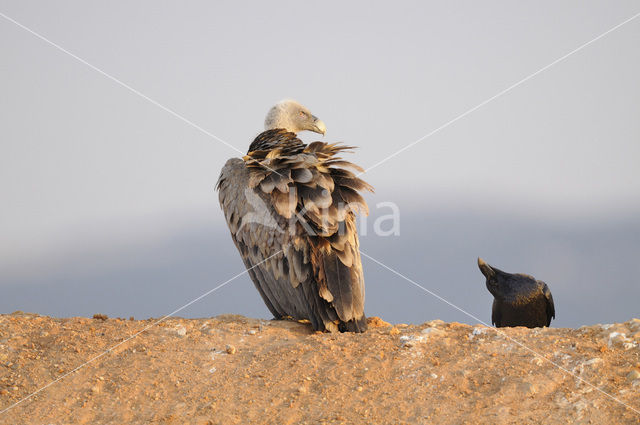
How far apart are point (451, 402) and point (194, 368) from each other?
2.40 metres

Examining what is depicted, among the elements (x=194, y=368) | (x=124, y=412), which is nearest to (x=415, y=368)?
(x=194, y=368)

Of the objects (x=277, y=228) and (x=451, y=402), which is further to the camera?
(x=277, y=228)

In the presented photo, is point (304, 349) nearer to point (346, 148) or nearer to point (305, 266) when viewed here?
point (305, 266)

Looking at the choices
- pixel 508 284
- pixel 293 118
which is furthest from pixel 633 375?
pixel 293 118

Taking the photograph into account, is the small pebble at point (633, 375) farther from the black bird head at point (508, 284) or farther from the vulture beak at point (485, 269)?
the vulture beak at point (485, 269)

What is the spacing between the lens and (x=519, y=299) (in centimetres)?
966

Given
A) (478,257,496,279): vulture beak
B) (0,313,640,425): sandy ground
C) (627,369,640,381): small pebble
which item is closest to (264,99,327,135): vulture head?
(478,257,496,279): vulture beak

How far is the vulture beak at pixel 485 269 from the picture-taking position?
32.5ft

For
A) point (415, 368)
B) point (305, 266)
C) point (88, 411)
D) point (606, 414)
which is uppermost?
point (305, 266)

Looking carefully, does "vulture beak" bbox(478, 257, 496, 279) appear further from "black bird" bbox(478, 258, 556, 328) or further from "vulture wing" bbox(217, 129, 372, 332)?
"vulture wing" bbox(217, 129, 372, 332)

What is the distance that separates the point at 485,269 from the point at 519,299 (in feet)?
2.13

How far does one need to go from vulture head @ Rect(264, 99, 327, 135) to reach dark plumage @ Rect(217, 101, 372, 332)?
2198mm

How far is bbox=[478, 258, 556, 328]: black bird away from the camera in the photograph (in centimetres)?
965

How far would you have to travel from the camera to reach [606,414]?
5.21 meters
